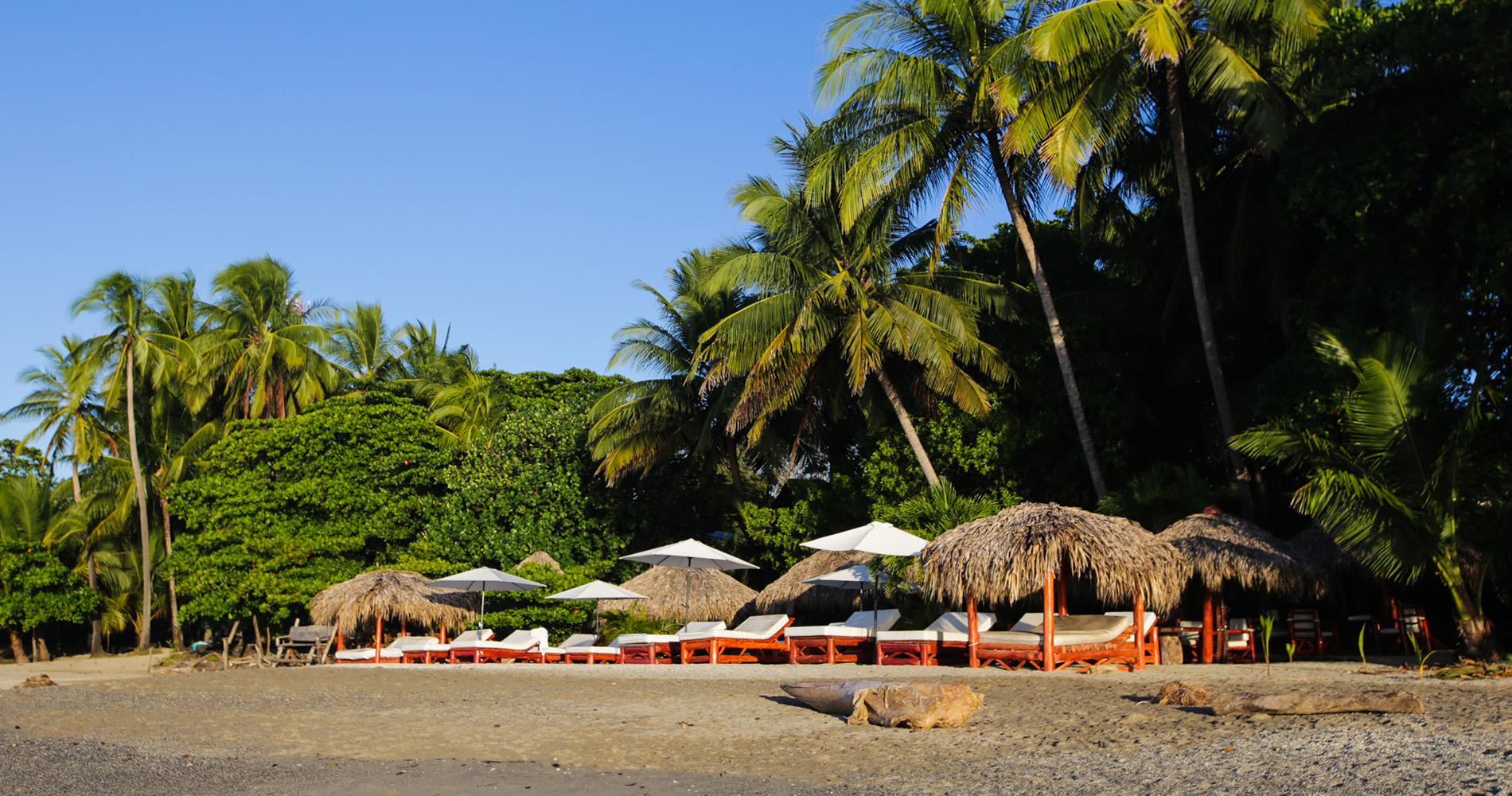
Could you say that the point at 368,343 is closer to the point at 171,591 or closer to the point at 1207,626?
the point at 171,591

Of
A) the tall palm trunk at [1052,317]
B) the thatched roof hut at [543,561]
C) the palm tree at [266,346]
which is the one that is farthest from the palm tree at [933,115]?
the palm tree at [266,346]

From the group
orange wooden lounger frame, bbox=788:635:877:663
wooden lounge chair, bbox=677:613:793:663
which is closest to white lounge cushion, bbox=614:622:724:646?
wooden lounge chair, bbox=677:613:793:663

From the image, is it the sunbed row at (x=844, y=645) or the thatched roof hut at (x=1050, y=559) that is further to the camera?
the sunbed row at (x=844, y=645)

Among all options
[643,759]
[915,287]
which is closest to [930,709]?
[643,759]

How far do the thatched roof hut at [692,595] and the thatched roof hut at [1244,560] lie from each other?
894 cm

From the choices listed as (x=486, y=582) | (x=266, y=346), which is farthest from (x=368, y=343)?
(x=486, y=582)

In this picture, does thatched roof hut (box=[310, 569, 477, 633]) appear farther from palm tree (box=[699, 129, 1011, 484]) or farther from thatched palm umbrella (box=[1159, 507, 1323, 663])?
thatched palm umbrella (box=[1159, 507, 1323, 663])

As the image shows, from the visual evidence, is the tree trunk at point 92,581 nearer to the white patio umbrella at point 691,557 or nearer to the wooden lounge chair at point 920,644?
the white patio umbrella at point 691,557

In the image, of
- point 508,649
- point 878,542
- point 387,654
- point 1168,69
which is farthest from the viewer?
point 387,654

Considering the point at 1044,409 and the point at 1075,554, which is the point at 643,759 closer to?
the point at 1075,554

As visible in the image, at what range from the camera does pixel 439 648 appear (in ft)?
63.5

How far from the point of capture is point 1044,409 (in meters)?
19.2

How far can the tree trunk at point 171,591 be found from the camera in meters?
30.6

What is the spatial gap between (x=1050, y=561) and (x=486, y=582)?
1096cm
